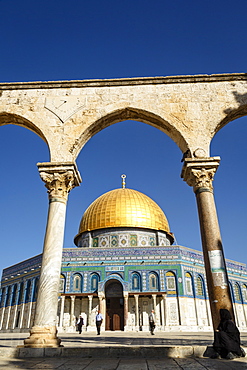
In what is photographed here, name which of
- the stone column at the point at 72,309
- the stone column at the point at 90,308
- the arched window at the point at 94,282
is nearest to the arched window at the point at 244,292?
the arched window at the point at 94,282

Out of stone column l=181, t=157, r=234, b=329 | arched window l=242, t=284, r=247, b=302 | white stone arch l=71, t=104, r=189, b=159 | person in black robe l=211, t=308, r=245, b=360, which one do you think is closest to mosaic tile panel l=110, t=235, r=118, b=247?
arched window l=242, t=284, r=247, b=302

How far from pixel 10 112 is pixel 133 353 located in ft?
20.1

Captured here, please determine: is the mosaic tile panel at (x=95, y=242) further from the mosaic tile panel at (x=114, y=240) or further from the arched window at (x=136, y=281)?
the arched window at (x=136, y=281)

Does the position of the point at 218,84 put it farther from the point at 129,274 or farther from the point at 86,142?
the point at 129,274

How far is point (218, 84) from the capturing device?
26.0 ft

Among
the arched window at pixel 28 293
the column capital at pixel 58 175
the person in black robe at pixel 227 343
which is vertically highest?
the arched window at pixel 28 293

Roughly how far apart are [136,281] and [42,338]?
55.2 feet

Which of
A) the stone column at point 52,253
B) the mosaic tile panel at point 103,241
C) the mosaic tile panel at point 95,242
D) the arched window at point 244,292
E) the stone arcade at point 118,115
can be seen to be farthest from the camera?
the mosaic tile panel at point 95,242

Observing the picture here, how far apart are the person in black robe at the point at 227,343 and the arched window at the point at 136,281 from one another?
1706 centimetres

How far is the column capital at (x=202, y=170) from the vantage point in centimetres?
674

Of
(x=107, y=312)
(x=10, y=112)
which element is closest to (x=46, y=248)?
(x=10, y=112)

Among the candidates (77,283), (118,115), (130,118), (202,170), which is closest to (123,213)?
(77,283)

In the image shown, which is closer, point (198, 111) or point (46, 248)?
→ point (46, 248)

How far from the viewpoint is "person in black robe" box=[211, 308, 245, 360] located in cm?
440
